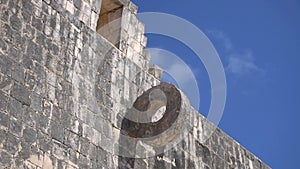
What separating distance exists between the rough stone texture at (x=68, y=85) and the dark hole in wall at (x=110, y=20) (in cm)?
4

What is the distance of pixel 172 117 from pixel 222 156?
2.20 meters

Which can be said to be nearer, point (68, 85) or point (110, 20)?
point (68, 85)

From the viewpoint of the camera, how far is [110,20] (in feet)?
31.0

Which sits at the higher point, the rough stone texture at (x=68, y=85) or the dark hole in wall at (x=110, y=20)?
the dark hole in wall at (x=110, y=20)

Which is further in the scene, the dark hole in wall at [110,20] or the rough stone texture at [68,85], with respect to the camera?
the dark hole in wall at [110,20]

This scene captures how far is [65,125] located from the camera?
24.4 ft

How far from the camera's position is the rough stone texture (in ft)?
22.5

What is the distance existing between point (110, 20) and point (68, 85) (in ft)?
6.75

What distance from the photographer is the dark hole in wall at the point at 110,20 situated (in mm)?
9312

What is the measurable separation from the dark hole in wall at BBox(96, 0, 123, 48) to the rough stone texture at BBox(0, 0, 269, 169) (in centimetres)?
4

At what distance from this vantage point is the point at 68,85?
7645 mm

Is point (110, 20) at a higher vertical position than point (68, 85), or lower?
higher

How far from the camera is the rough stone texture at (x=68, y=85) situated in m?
6.87

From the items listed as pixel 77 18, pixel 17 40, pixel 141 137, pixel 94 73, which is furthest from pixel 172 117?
pixel 17 40
